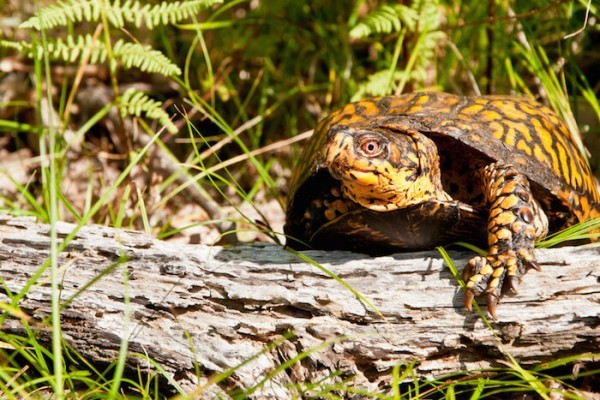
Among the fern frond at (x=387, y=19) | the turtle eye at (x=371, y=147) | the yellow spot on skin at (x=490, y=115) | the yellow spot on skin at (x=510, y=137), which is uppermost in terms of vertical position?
the fern frond at (x=387, y=19)

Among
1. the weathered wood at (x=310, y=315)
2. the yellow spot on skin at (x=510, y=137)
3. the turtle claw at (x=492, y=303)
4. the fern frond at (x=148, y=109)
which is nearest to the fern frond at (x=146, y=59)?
the fern frond at (x=148, y=109)

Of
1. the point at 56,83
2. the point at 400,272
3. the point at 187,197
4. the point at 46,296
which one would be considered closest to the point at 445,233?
the point at 400,272

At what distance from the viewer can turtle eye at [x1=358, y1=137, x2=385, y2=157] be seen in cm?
207

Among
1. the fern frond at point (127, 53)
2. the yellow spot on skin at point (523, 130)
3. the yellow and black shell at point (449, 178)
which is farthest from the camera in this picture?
the fern frond at point (127, 53)

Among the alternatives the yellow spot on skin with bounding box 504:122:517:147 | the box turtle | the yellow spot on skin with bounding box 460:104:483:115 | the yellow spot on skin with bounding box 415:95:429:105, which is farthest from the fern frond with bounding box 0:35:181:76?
the yellow spot on skin with bounding box 504:122:517:147

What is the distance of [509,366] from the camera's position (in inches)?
77.2

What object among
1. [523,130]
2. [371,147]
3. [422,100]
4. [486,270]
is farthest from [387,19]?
[486,270]

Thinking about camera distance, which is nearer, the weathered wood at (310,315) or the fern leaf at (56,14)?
the weathered wood at (310,315)

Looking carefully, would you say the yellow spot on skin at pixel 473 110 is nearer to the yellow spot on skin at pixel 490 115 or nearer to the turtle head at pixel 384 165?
the yellow spot on skin at pixel 490 115

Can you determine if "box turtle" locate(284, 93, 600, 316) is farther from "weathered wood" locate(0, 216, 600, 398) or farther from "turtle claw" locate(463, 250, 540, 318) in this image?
"weathered wood" locate(0, 216, 600, 398)

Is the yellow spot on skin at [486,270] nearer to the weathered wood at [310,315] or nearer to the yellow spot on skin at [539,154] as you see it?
the weathered wood at [310,315]

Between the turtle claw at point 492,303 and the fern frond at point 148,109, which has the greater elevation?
the fern frond at point 148,109

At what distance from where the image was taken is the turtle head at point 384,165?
2.05m

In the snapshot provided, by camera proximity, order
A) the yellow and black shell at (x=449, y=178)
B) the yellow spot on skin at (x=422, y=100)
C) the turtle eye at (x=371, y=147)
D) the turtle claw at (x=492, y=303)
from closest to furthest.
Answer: the turtle claw at (x=492, y=303) < the turtle eye at (x=371, y=147) < the yellow and black shell at (x=449, y=178) < the yellow spot on skin at (x=422, y=100)
